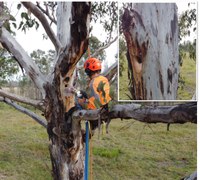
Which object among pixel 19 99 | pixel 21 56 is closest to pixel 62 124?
pixel 19 99

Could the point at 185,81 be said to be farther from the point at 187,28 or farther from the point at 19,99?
the point at 19,99

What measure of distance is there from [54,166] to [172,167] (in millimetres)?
1099

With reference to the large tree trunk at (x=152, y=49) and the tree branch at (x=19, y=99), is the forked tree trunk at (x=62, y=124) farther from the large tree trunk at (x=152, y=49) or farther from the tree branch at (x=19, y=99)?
the large tree trunk at (x=152, y=49)

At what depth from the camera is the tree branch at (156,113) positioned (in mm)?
1142

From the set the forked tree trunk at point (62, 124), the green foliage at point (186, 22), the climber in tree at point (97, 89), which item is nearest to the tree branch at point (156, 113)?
the climber in tree at point (97, 89)

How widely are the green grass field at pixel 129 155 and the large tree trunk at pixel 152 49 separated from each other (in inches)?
31.5

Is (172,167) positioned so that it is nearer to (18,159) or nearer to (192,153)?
(192,153)

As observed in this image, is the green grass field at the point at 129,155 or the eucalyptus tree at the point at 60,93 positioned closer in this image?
the eucalyptus tree at the point at 60,93

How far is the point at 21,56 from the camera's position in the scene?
197 centimetres

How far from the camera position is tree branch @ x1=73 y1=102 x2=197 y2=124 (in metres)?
1.14

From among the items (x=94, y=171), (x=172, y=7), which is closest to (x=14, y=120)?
(x=94, y=171)

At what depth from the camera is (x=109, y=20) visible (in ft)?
9.71

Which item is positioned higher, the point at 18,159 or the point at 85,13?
the point at 85,13

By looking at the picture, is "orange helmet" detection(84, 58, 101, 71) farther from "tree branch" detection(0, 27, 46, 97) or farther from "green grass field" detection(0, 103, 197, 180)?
"green grass field" detection(0, 103, 197, 180)
